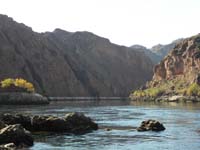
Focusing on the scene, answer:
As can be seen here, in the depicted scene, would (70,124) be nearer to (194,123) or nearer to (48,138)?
(48,138)

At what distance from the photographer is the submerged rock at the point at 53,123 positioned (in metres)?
74.3

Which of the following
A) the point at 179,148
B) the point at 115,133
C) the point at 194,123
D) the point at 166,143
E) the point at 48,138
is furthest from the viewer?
the point at 194,123

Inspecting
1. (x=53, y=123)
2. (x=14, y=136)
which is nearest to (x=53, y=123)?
(x=53, y=123)

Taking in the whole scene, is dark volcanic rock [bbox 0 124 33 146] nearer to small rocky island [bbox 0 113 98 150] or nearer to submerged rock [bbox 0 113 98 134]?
small rocky island [bbox 0 113 98 150]

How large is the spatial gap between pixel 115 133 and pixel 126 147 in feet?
49.3

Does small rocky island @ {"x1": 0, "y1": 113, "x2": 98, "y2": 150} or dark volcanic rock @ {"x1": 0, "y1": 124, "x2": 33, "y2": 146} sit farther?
small rocky island @ {"x1": 0, "y1": 113, "x2": 98, "y2": 150}

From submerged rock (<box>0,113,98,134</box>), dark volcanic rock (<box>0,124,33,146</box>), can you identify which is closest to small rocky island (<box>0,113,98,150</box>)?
submerged rock (<box>0,113,98,134</box>)

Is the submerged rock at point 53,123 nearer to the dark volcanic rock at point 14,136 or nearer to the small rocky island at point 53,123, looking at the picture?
the small rocky island at point 53,123

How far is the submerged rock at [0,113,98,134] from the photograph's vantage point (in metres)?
74.3

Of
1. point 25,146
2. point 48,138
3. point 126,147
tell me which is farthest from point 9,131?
point 126,147

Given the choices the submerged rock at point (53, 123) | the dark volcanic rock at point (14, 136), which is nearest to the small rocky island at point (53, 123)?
the submerged rock at point (53, 123)

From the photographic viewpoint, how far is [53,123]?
2936 inches

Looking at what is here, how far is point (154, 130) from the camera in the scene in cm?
7525

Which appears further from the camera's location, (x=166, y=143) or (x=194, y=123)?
(x=194, y=123)
